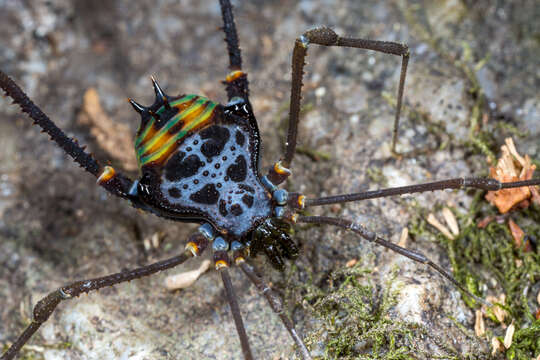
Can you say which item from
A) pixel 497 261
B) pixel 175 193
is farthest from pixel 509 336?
pixel 175 193

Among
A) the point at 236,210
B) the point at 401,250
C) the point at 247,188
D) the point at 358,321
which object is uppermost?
the point at 247,188

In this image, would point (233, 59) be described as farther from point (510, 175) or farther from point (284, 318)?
point (510, 175)

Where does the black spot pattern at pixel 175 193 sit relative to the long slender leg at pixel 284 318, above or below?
above

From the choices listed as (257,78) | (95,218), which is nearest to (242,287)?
(95,218)

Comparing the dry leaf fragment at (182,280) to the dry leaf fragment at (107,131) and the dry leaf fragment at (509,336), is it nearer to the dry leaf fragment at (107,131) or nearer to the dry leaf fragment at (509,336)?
the dry leaf fragment at (107,131)

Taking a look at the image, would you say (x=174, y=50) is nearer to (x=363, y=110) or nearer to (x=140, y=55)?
(x=140, y=55)

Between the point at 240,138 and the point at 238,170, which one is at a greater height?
the point at 240,138

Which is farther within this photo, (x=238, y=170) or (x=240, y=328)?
(x=238, y=170)

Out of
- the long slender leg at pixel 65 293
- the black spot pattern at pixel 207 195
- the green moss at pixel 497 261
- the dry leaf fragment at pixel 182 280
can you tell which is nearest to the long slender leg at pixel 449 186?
the green moss at pixel 497 261
